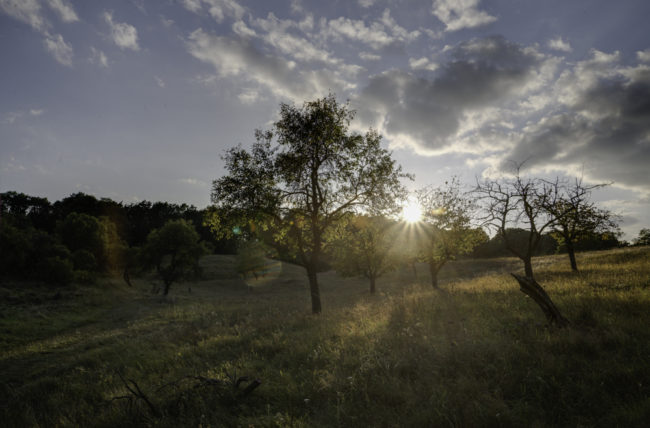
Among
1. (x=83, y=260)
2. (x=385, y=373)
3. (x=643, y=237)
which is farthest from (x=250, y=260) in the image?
(x=643, y=237)

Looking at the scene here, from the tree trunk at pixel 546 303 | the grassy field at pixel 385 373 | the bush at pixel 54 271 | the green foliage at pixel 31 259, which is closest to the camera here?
the grassy field at pixel 385 373

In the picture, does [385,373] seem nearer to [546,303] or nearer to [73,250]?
[546,303]

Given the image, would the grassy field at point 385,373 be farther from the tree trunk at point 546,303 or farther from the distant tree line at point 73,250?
the distant tree line at point 73,250

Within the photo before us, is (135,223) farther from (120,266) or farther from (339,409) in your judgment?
(339,409)

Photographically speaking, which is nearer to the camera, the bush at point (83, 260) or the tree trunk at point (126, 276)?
the bush at point (83, 260)

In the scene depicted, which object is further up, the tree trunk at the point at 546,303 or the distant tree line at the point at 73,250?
the distant tree line at the point at 73,250

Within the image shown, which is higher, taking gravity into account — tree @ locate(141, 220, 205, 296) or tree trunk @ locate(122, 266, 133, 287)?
tree @ locate(141, 220, 205, 296)

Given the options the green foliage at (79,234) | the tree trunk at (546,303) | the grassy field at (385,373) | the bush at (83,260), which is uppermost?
the green foliage at (79,234)

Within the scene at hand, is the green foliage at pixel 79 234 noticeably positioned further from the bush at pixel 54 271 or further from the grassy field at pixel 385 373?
the grassy field at pixel 385 373

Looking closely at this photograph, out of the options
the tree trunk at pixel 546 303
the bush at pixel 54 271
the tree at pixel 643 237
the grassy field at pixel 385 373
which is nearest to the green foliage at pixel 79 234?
the bush at pixel 54 271

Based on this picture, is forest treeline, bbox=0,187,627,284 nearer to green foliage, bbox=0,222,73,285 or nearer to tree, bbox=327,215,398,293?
green foliage, bbox=0,222,73,285

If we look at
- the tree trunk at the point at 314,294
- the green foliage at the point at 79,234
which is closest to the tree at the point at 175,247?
the green foliage at the point at 79,234

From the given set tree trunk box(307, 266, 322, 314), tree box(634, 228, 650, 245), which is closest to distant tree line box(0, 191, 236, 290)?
tree trunk box(307, 266, 322, 314)

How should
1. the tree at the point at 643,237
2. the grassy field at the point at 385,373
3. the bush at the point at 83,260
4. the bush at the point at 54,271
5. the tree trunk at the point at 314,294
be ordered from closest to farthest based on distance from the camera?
the grassy field at the point at 385,373 < the tree trunk at the point at 314,294 < the bush at the point at 54,271 < the bush at the point at 83,260 < the tree at the point at 643,237
